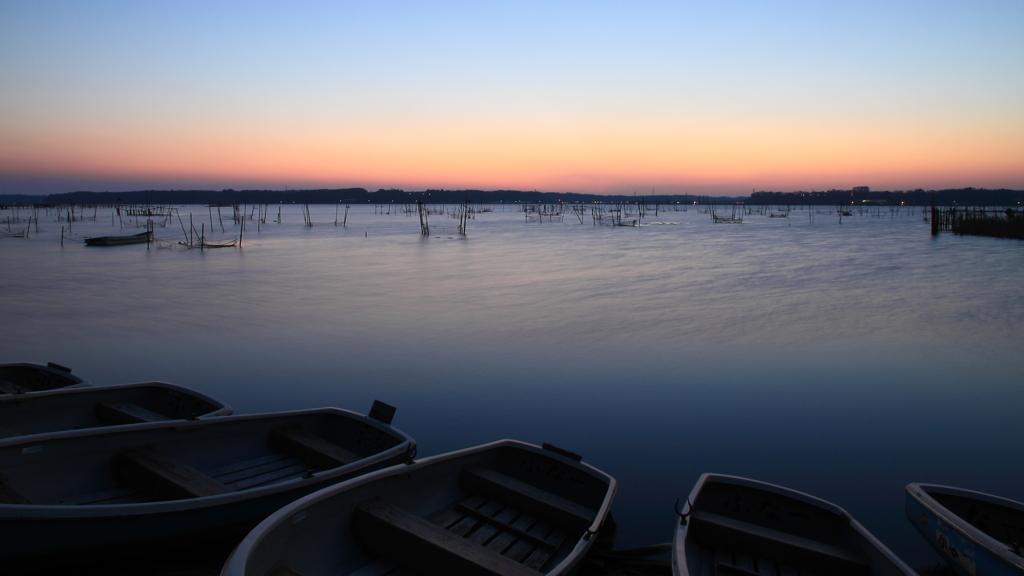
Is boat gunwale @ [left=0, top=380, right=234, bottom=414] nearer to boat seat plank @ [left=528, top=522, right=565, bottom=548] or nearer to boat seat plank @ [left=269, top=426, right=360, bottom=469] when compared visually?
boat seat plank @ [left=269, top=426, right=360, bottom=469]

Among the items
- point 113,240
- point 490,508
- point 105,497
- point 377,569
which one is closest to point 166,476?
point 105,497

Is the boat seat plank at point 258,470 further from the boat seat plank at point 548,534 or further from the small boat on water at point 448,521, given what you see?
the boat seat plank at point 548,534

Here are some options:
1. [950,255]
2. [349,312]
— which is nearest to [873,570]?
[349,312]

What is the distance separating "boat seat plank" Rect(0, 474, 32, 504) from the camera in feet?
9.49

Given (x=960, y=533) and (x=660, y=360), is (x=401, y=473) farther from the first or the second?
(x=660, y=360)

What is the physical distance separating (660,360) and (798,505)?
4643 millimetres

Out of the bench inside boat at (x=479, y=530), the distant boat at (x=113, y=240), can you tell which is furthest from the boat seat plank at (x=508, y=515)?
the distant boat at (x=113, y=240)

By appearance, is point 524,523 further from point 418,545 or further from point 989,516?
point 989,516

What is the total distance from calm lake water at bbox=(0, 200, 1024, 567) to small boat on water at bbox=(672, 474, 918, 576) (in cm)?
66

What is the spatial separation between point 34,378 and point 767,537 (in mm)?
6370

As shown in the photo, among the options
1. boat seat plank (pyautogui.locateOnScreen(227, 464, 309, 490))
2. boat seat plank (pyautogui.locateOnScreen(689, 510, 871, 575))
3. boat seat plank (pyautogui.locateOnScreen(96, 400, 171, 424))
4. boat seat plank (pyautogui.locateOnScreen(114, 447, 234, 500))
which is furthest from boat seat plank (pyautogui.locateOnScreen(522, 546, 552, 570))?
boat seat plank (pyautogui.locateOnScreen(96, 400, 171, 424))

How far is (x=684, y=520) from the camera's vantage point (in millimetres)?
3041

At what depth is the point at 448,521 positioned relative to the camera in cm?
324

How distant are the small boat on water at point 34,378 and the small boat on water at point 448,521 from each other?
379 centimetres
